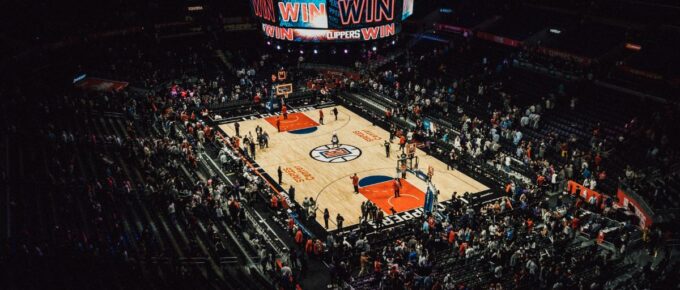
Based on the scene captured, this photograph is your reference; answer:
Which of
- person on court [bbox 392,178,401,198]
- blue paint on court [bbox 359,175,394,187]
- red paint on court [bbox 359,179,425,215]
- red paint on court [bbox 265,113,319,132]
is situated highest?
person on court [bbox 392,178,401,198]

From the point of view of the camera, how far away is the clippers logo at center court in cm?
3706

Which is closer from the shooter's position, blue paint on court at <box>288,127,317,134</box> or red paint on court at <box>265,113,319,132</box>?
blue paint on court at <box>288,127,317,134</box>

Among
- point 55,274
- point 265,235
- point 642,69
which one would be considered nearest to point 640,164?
point 642,69

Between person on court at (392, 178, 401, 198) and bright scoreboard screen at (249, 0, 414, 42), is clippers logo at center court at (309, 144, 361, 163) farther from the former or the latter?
bright scoreboard screen at (249, 0, 414, 42)

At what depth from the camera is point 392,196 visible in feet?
106

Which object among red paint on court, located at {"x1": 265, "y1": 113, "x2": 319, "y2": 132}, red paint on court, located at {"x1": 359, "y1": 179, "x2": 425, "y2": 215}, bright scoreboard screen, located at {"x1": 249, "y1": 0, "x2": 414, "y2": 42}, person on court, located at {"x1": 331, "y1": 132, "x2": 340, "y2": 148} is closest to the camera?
red paint on court, located at {"x1": 359, "y1": 179, "x2": 425, "y2": 215}

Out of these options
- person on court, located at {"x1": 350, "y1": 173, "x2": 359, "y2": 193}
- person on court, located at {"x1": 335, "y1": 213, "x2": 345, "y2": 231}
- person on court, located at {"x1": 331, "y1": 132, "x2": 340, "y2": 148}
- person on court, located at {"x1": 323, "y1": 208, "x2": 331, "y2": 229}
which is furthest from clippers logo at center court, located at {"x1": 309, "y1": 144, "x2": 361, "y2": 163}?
person on court, located at {"x1": 335, "y1": 213, "x2": 345, "y2": 231}

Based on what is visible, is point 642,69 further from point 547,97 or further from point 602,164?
point 602,164

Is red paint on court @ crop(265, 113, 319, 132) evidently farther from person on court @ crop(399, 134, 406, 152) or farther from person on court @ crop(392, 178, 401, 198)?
person on court @ crop(392, 178, 401, 198)

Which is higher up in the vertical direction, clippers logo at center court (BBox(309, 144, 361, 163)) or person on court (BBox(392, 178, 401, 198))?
person on court (BBox(392, 178, 401, 198))

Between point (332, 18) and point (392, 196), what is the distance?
37.8 feet

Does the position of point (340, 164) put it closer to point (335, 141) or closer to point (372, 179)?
point (372, 179)

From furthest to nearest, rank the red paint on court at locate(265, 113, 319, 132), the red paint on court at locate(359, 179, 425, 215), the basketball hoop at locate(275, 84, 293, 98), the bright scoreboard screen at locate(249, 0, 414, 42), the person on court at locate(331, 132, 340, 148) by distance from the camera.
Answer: the basketball hoop at locate(275, 84, 293, 98) < the red paint on court at locate(265, 113, 319, 132) < the person on court at locate(331, 132, 340, 148) < the bright scoreboard screen at locate(249, 0, 414, 42) < the red paint on court at locate(359, 179, 425, 215)

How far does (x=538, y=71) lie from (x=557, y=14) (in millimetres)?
7581
